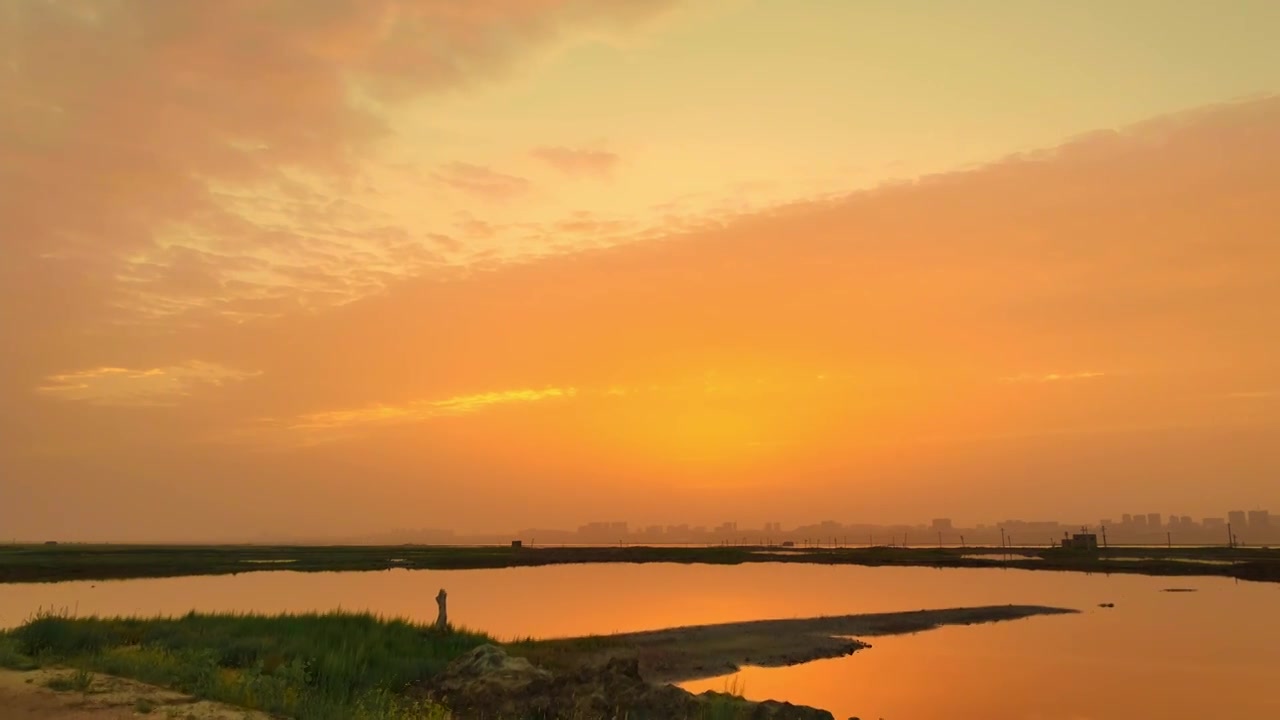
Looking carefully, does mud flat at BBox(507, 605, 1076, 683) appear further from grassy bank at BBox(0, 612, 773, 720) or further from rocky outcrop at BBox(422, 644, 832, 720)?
rocky outcrop at BBox(422, 644, 832, 720)

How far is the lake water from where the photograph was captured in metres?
30.8

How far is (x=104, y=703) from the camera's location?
670 inches

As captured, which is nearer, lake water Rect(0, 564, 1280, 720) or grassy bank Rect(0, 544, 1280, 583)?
lake water Rect(0, 564, 1280, 720)

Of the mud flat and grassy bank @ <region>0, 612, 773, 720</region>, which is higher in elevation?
grassy bank @ <region>0, 612, 773, 720</region>

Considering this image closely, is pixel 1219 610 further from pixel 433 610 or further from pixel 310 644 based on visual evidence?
pixel 310 644

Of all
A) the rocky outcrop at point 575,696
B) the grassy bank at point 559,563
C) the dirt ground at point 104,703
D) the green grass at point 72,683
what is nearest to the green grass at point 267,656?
the green grass at point 72,683

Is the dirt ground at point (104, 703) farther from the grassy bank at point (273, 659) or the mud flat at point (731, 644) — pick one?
the mud flat at point (731, 644)

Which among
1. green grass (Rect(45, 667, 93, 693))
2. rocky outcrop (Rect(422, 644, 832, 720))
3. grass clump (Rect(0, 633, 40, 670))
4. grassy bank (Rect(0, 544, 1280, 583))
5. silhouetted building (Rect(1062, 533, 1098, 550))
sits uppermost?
green grass (Rect(45, 667, 93, 693))

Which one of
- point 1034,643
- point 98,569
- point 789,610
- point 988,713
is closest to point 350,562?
point 98,569

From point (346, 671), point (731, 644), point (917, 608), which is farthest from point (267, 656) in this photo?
point (917, 608)

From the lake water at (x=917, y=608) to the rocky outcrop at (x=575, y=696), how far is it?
8.57 metres

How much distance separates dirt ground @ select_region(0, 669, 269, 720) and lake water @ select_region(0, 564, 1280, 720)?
19.2 metres

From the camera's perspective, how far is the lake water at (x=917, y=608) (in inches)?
1211

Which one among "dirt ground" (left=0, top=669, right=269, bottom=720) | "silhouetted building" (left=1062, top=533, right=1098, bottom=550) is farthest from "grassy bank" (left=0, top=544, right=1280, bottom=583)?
"dirt ground" (left=0, top=669, right=269, bottom=720)
